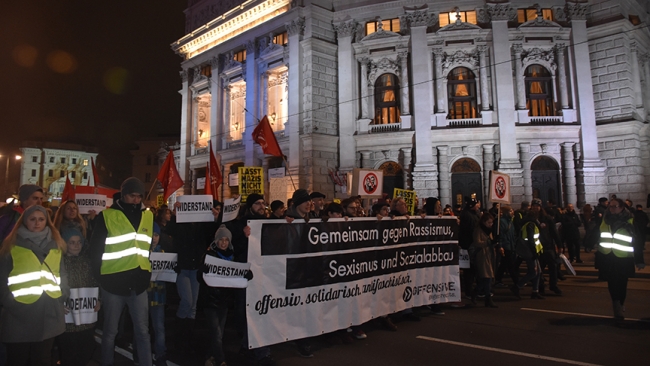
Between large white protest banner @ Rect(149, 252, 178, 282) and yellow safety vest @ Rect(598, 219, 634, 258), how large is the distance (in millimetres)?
7777

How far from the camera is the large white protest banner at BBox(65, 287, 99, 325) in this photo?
14.9ft

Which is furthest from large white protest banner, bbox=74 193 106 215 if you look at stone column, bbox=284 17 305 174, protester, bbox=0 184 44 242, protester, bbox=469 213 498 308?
stone column, bbox=284 17 305 174

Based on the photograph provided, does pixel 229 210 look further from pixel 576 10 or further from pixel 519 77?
pixel 576 10

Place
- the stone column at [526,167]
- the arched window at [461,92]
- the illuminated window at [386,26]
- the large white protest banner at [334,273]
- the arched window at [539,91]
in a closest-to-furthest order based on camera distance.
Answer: the large white protest banner at [334,273] < the stone column at [526,167] < the arched window at [539,91] < the arched window at [461,92] < the illuminated window at [386,26]

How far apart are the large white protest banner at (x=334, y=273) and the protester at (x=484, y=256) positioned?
1.23 meters

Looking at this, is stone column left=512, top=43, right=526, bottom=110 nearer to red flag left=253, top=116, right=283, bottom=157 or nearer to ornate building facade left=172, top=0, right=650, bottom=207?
ornate building facade left=172, top=0, right=650, bottom=207

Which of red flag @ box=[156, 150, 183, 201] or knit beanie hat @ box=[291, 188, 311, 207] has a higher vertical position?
red flag @ box=[156, 150, 183, 201]

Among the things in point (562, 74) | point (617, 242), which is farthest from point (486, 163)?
point (617, 242)

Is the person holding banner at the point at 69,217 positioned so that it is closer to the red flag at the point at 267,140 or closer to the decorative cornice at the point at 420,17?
the red flag at the point at 267,140

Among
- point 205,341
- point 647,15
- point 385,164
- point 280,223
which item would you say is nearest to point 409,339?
point 280,223

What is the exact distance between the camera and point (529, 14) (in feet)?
84.5

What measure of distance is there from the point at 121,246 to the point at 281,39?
2721 centimetres

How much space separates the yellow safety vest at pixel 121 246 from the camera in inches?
181

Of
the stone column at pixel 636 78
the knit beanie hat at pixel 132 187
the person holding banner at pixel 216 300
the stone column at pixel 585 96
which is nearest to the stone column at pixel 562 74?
the stone column at pixel 585 96
